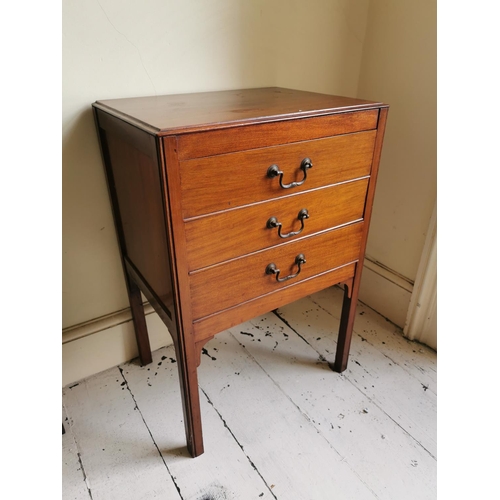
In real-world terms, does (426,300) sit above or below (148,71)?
below

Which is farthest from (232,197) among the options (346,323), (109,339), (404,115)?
(404,115)

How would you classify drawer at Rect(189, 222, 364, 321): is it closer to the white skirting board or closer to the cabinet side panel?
the cabinet side panel

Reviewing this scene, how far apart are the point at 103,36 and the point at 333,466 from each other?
46.2 inches

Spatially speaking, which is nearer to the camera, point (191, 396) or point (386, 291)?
point (191, 396)

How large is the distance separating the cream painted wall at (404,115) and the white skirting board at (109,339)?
0.32ft

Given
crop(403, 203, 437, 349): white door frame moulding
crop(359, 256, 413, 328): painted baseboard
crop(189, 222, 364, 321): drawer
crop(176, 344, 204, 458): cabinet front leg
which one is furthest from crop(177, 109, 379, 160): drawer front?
crop(359, 256, 413, 328): painted baseboard

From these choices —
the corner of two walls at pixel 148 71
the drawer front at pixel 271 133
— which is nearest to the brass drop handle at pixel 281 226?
the drawer front at pixel 271 133

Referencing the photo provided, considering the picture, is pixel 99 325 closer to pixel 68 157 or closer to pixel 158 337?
pixel 158 337

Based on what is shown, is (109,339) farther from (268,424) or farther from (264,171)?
(264,171)

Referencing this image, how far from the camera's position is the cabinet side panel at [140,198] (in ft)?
2.47

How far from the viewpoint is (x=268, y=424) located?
3.62ft

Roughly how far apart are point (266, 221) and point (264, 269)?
0.12 meters
